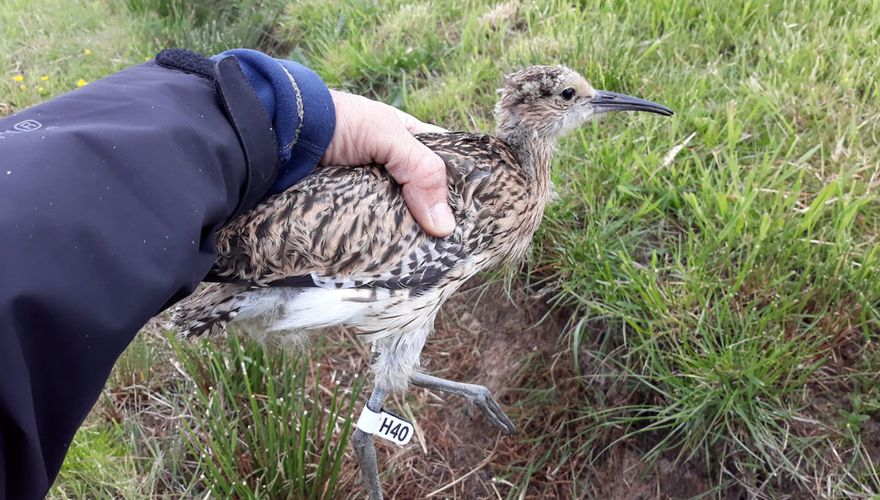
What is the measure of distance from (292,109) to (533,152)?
46.1 inches

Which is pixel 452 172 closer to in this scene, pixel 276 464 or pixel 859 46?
pixel 276 464

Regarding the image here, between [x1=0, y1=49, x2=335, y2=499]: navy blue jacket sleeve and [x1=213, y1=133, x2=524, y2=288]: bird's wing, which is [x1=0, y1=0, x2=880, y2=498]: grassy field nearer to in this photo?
[x1=213, y1=133, x2=524, y2=288]: bird's wing

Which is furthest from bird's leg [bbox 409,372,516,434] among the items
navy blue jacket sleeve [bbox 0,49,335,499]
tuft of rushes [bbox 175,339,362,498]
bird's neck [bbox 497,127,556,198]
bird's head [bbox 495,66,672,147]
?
navy blue jacket sleeve [bbox 0,49,335,499]

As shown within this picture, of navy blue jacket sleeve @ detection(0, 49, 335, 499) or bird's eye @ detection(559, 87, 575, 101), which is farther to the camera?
bird's eye @ detection(559, 87, 575, 101)

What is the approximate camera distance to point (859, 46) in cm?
316

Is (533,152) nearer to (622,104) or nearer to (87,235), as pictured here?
(622,104)

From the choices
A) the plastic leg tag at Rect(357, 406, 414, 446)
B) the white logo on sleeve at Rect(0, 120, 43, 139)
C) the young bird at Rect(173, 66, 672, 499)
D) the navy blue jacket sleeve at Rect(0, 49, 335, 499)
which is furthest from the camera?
the plastic leg tag at Rect(357, 406, 414, 446)

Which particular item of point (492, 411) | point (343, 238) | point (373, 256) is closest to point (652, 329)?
point (492, 411)

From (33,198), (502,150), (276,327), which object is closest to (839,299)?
(502,150)

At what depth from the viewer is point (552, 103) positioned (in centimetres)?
293

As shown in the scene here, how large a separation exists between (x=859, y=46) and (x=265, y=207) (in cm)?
281

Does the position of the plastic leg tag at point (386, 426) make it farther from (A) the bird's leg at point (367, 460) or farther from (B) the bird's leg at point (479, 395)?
(B) the bird's leg at point (479, 395)

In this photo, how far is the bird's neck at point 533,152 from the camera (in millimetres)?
2867

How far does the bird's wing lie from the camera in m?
2.24
